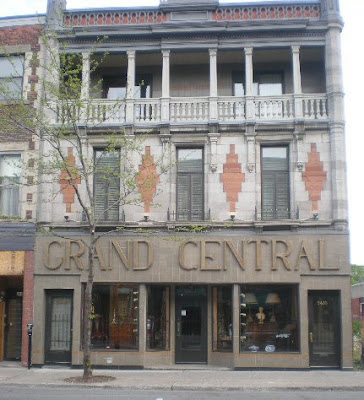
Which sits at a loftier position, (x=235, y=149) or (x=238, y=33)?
(x=238, y=33)

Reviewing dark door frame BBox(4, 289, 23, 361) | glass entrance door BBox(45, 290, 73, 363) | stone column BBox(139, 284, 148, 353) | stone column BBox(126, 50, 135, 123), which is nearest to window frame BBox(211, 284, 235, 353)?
stone column BBox(139, 284, 148, 353)

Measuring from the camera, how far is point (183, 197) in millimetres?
20703

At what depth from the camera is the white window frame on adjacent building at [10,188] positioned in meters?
21.4

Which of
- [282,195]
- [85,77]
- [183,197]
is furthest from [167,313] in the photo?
[85,77]

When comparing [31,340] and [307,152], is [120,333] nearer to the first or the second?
[31,340]

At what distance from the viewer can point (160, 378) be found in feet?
57.1

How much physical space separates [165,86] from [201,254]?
233 inches

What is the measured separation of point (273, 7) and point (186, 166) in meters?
6.38

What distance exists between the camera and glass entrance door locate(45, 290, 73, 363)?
2025cm

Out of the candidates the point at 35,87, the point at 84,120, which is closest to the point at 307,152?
the point at 84,120

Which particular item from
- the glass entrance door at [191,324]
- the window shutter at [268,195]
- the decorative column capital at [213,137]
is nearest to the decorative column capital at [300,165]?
the window shutter at [268,195]

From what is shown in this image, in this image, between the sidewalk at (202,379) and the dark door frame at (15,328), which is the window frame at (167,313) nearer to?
the sidewalk at (202,379)

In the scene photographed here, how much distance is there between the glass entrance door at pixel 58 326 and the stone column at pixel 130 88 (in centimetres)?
632

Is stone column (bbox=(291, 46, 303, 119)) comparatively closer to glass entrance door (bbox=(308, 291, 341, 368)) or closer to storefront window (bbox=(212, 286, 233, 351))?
glass entrance door (bbox=(308, 291, 341, 368))
